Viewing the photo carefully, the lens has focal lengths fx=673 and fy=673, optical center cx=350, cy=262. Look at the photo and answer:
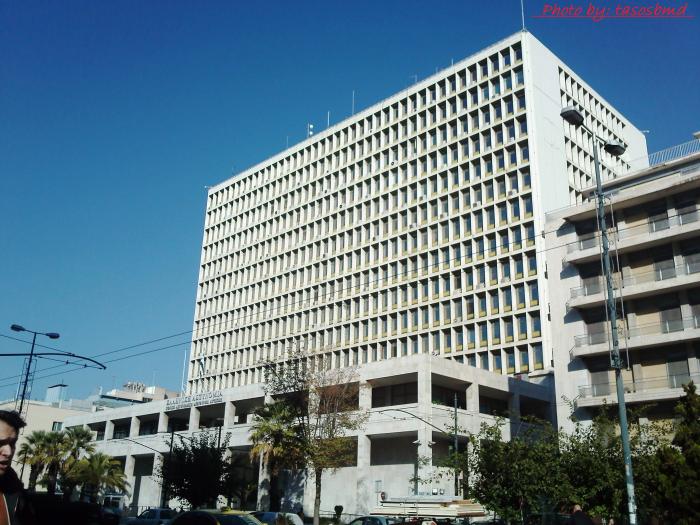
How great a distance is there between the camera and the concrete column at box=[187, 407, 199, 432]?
67688 mm

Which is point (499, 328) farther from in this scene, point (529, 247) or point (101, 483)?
point (101, 483)

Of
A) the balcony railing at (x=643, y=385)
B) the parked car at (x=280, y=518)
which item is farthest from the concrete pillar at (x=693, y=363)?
the parked car at (x=280, y=518)

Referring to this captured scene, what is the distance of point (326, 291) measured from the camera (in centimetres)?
8581

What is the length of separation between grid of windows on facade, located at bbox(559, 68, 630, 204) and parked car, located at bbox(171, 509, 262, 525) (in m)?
61.9

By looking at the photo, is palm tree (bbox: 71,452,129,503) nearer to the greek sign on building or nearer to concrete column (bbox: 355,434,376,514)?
the greek sign on building

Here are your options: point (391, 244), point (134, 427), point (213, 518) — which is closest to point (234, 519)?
point (213, 518)

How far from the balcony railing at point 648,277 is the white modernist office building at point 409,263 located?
1159cm

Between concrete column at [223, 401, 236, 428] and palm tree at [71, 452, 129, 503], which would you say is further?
concrete column at [223, 401, 236, 428]

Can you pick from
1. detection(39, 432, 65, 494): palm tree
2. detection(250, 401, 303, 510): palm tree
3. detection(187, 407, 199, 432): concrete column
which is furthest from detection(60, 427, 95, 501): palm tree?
detection(250, 401, 303, 510): palm tree

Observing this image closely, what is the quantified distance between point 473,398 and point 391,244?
30254 millimetres

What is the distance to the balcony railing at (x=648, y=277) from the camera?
41.8m

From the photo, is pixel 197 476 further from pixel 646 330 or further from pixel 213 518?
pixel 213 518

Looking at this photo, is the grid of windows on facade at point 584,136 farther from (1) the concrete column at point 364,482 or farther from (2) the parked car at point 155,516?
(2) the parked car at point 155,516

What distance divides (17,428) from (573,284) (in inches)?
1843
